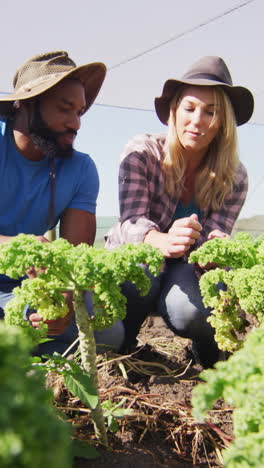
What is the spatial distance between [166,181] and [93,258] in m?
1.52

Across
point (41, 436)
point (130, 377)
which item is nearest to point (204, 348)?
point (130, 377)

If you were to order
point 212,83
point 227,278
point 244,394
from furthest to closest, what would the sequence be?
1. point 212,83
2. point 227,278
3. point 244,394

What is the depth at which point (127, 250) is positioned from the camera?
4.68 ft

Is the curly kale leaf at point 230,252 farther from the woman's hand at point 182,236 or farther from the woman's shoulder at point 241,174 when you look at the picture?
the woman's shoulder at point 241,174

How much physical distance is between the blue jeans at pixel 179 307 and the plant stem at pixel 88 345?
0.98 meters

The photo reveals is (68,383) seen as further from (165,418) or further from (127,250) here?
(165,418)

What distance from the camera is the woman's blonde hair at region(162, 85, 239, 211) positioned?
2.74 meters

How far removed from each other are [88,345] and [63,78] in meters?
1.52

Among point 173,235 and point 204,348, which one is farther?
point 204,348

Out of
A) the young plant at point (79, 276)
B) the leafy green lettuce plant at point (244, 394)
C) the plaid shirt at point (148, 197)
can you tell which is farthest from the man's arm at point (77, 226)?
the leafy green lettuce plant at point (244, 394)

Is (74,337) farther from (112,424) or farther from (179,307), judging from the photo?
(112,424)

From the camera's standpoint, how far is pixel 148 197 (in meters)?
2.75

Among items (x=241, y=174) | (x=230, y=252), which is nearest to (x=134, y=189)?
(x=241, y=174)

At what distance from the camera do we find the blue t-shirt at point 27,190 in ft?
8.47
